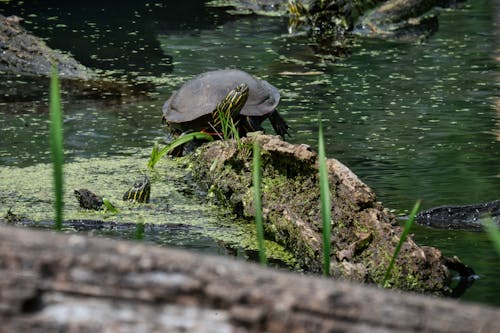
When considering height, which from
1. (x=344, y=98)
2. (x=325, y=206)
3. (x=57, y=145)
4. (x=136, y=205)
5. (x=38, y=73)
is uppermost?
(x=57, y=145)

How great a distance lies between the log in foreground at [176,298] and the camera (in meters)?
1.10

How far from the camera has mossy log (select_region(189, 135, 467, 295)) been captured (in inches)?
130

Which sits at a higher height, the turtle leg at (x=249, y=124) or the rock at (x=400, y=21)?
the turtle leg at (x=249, y=124)

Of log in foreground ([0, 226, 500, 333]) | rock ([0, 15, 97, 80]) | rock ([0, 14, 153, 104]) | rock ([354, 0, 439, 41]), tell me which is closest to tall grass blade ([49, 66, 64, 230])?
log in foreground ([0, 226, 500, 333])

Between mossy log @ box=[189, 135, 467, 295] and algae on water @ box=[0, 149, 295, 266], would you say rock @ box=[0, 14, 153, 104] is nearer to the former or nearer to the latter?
algae on water @ box=[0, 149, 295, 266]

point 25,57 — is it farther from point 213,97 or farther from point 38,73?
point 213,97

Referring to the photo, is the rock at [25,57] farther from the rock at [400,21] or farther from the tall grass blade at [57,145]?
the tall grass blade at [57,145]

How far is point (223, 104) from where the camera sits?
523 centimetres

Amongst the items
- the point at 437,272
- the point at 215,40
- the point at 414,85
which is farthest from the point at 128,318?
the point at 215,40

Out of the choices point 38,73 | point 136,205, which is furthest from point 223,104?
point 38,73

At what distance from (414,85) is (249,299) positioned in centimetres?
593

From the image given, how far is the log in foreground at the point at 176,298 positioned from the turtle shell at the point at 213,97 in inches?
165

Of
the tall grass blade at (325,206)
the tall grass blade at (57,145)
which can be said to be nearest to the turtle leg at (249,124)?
the tall grass blade at (325,206)

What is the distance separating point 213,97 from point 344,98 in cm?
142
